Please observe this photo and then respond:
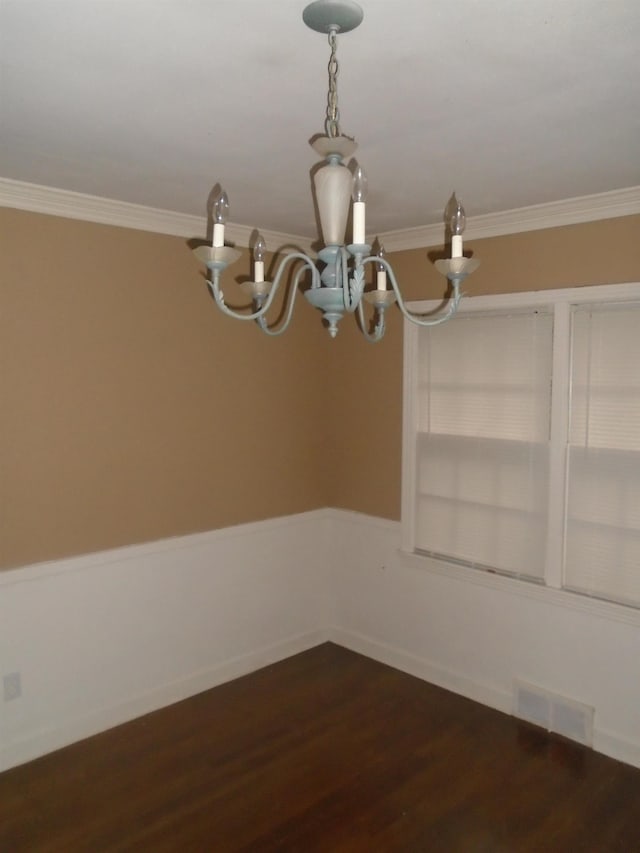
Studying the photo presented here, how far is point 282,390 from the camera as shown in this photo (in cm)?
395

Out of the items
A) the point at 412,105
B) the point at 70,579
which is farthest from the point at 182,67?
the point at 70,579

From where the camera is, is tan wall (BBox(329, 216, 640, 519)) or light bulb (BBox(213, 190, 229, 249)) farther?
tan wall (BBox(329, 216, 640, 519))

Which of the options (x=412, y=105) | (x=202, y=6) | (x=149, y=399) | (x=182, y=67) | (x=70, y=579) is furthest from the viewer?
(x=149, y=399)

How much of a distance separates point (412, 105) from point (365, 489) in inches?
98.5

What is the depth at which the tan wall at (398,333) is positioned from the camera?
2947mm

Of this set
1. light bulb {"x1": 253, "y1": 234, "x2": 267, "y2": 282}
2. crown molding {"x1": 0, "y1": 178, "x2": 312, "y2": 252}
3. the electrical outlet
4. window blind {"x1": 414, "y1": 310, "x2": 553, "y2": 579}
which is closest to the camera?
light bulb {"x1": 253, "y1": 234, "x2": 267, "y2": 282}

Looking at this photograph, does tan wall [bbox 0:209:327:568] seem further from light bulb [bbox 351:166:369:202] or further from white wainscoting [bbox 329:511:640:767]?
light bulb [bbox 351:166:369:202]

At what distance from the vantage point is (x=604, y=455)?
3016 millimetres

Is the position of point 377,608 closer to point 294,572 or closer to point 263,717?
point 294,572

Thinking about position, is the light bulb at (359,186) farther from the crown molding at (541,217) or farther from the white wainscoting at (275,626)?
the white wainscoting at (275,626)

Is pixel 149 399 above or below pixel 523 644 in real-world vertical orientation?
above

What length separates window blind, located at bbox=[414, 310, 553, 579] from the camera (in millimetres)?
3246

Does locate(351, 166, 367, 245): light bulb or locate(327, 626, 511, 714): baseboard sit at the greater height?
locate(351, 166, 367, 245): light bulb

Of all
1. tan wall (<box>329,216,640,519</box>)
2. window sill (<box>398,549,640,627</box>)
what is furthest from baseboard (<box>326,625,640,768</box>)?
tan wall (<box>329,216,640,519</box>)
